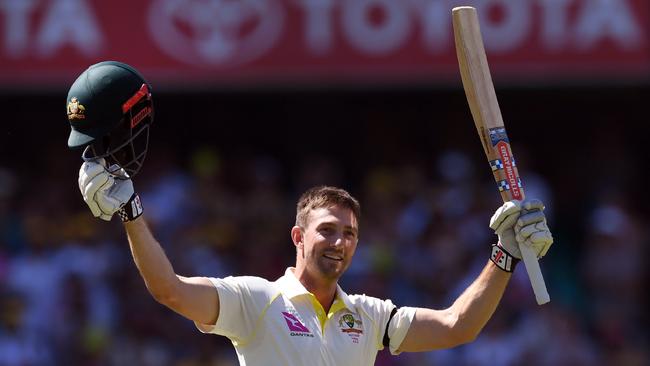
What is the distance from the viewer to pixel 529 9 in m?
9.63

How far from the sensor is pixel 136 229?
14.8 feet

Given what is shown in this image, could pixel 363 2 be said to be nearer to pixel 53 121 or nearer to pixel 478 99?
A: pixel 53 121

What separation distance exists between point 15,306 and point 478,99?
5.31 meters

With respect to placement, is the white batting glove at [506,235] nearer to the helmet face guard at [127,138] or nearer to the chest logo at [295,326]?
the chest logo at [295,326]

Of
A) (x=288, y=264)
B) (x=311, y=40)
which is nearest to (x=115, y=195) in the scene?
(x=288, y=264)

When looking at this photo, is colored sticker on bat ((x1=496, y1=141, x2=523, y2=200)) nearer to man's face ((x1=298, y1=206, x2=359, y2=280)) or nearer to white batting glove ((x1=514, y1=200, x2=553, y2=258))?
white batting glove ((x1=514, y1=200, x2=553, y2=258))

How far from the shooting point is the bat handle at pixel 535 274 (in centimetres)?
486

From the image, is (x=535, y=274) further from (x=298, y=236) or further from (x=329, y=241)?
(x=298, y=236)

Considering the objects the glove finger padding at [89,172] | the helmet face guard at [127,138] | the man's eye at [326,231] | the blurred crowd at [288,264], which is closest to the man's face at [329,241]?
the man's eye at [326,231]

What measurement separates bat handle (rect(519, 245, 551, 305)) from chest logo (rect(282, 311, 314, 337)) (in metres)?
0.84

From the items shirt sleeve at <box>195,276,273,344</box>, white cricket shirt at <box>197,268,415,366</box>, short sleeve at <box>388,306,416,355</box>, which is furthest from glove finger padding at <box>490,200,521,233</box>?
shirt sleeve at <box>195,276,273,344</box>

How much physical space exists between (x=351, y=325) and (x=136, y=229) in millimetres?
1011

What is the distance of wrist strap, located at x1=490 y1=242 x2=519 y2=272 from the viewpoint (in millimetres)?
5051

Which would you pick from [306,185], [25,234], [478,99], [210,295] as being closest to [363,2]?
[306,185]
